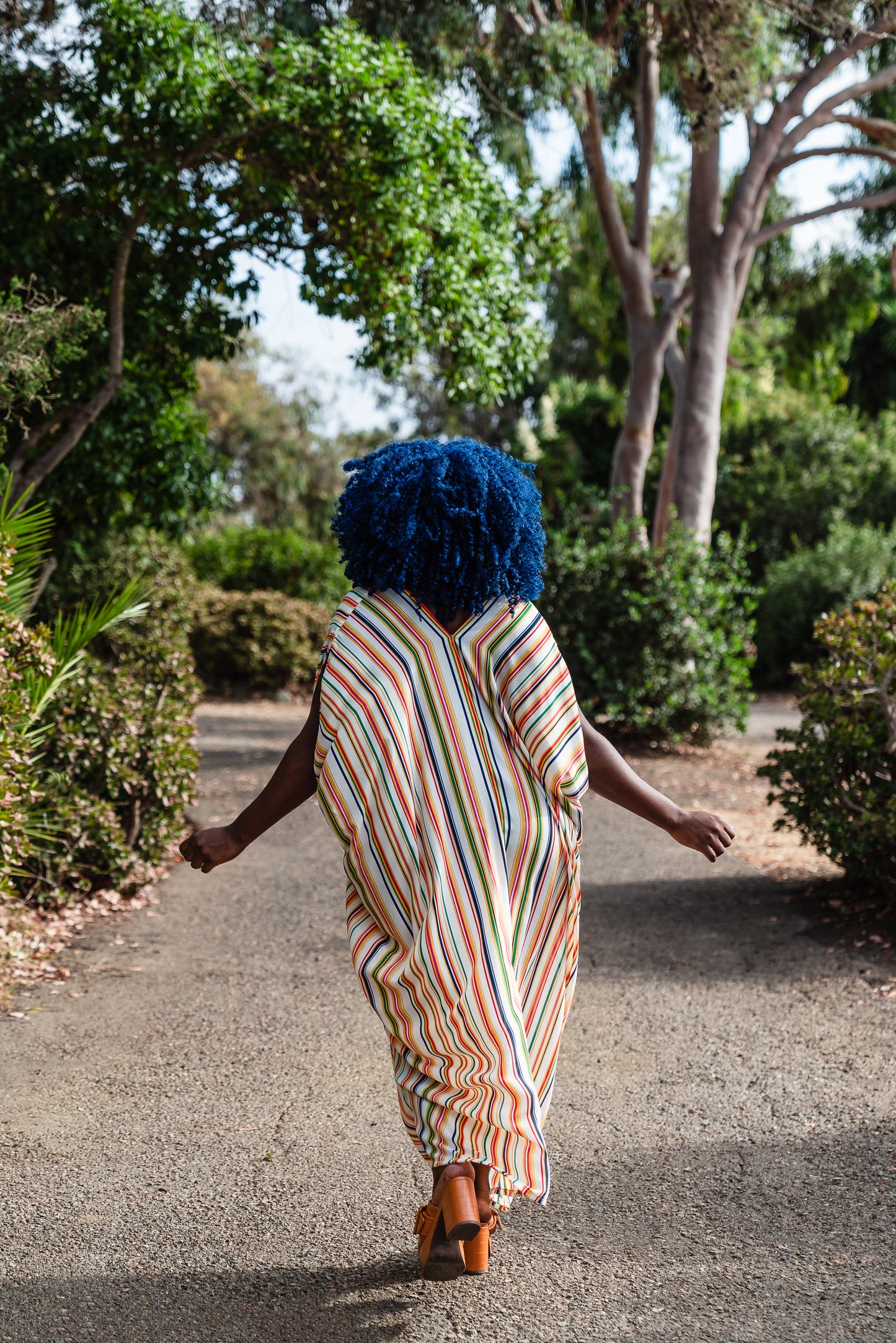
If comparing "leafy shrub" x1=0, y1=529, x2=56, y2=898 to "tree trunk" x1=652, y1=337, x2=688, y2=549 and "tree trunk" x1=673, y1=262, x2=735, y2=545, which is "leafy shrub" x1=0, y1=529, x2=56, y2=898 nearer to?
"tree trunk" x1=673, y1=262, x2=735, y2=545

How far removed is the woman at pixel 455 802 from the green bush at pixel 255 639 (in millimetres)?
12824

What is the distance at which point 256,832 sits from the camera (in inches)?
105

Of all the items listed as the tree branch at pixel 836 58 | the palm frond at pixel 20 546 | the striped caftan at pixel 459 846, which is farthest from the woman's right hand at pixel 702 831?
the tree branch at pixel 836 58

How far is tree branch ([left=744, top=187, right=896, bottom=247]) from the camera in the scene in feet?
36.9

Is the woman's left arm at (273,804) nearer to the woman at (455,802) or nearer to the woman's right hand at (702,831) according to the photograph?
the woman at (455,802)

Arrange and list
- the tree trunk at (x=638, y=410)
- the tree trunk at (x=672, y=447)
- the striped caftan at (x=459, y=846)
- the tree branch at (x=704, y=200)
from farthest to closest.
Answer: the tree trunk at (x=638, y=410) → the tree trunk at (x=672, y=447) → the tree branch at (x=704, y=200) → the striped caftan at (x=459, y=846)

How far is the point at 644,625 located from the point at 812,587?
6.97 meters

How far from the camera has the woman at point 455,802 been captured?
2488 millimetres

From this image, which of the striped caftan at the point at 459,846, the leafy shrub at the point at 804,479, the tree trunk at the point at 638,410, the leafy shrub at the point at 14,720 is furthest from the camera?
the leafy shrub at the point at 804,479

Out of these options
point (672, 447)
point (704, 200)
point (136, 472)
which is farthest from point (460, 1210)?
point (672, 447)

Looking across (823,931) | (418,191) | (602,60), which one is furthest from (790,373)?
(823,931)

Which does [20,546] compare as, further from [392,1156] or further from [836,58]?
[836,58]

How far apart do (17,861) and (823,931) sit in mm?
3565

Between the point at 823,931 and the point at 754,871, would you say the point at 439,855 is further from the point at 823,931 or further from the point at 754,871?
the point at 754,871
